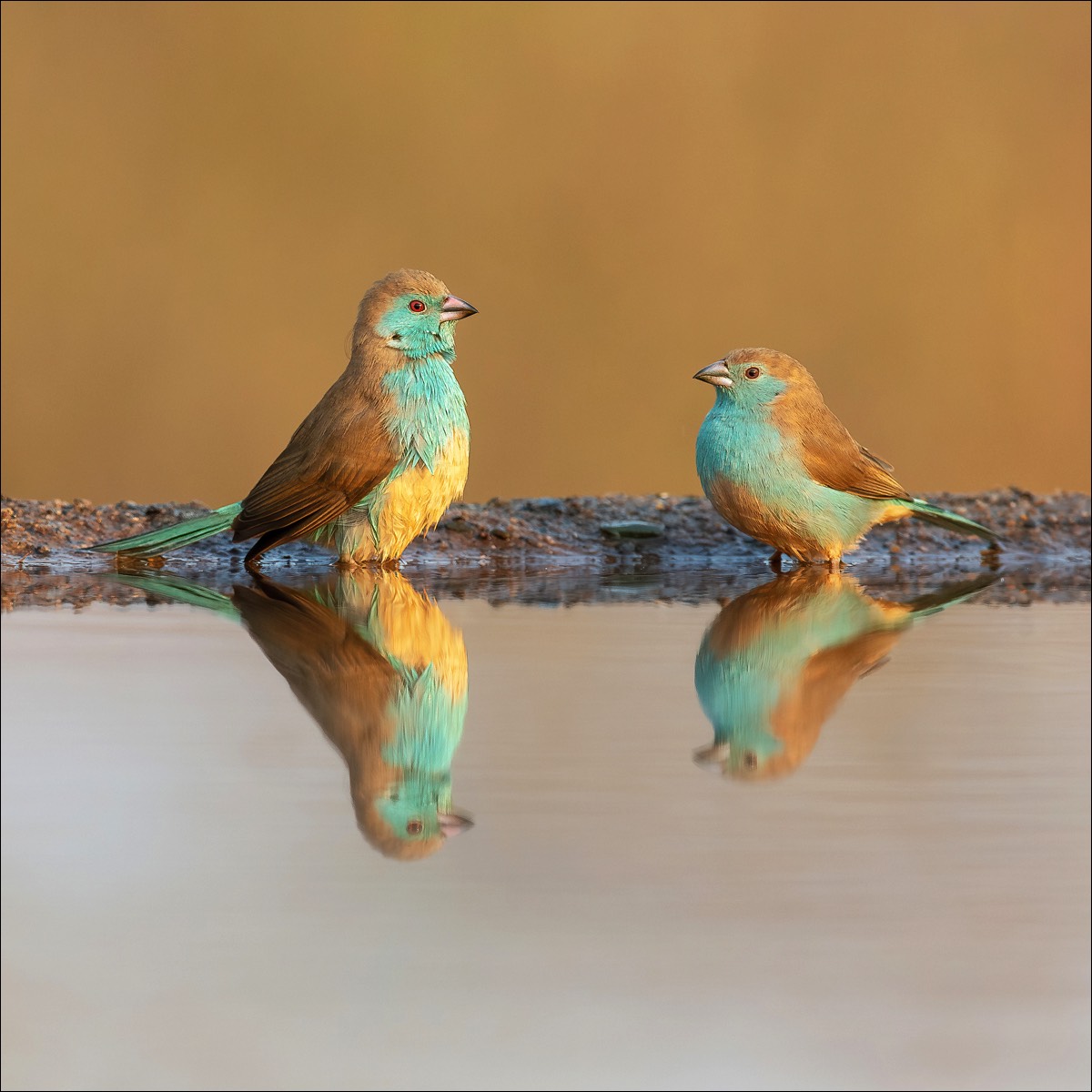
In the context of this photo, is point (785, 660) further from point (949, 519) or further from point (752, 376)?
point (949, 519)

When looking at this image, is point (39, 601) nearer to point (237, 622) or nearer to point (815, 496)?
point (237, 622)

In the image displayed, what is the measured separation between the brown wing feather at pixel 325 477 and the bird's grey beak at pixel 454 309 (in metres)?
0.44

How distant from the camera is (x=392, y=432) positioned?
228 inches

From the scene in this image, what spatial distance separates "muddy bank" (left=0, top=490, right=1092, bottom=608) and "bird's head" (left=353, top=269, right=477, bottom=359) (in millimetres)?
868

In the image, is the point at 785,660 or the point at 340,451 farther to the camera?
the point at 340,451

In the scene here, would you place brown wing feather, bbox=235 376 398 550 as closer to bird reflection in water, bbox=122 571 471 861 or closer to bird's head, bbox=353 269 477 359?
bird's head, bbox=353 269 477 359

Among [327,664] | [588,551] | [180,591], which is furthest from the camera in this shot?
[588,551]

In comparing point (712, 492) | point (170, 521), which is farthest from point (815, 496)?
point (170, 521)

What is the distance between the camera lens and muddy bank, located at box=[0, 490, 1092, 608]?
17.8 feet

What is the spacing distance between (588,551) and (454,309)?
118 centimetres

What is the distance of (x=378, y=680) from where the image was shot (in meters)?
3.41

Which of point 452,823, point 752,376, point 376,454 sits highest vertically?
point 752,376

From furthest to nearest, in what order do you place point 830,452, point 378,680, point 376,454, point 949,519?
point 949,519, point 830,452, point 376,454, point 378,680

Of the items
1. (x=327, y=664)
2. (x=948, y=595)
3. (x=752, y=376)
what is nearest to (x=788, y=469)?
(x=752, y=376)
